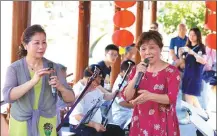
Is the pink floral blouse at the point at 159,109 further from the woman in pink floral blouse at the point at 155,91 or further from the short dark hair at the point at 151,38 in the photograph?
the short dark hair at the point at 151,38

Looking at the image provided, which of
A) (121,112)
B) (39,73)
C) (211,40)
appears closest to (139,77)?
(39,73)

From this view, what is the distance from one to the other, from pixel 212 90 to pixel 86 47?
10.4 feet

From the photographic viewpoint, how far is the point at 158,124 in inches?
81.0

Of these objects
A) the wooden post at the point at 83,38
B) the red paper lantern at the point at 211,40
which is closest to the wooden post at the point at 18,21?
the wooden post at the point at 83,38

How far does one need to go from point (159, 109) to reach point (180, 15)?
31.8 ft

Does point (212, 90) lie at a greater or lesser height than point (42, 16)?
lesser

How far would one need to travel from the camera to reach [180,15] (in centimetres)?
1141

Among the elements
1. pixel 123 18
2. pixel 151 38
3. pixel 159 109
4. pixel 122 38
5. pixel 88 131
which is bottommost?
pixel 88 131

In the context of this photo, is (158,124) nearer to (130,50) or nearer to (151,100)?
(151,100)

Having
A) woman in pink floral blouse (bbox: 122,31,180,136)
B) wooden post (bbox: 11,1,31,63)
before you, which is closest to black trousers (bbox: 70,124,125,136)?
wooden post (bbox: 11,1,31,63)

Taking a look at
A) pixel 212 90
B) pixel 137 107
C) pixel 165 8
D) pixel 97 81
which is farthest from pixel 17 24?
pixel 165 8

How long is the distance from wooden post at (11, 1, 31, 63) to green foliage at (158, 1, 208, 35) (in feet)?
28.3

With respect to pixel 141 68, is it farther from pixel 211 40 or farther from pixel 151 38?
pixel 211 40

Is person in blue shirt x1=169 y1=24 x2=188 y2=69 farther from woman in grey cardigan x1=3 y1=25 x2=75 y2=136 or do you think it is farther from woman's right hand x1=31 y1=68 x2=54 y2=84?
woman's right hand x1=31 y1=68 x2=54 y2=84
